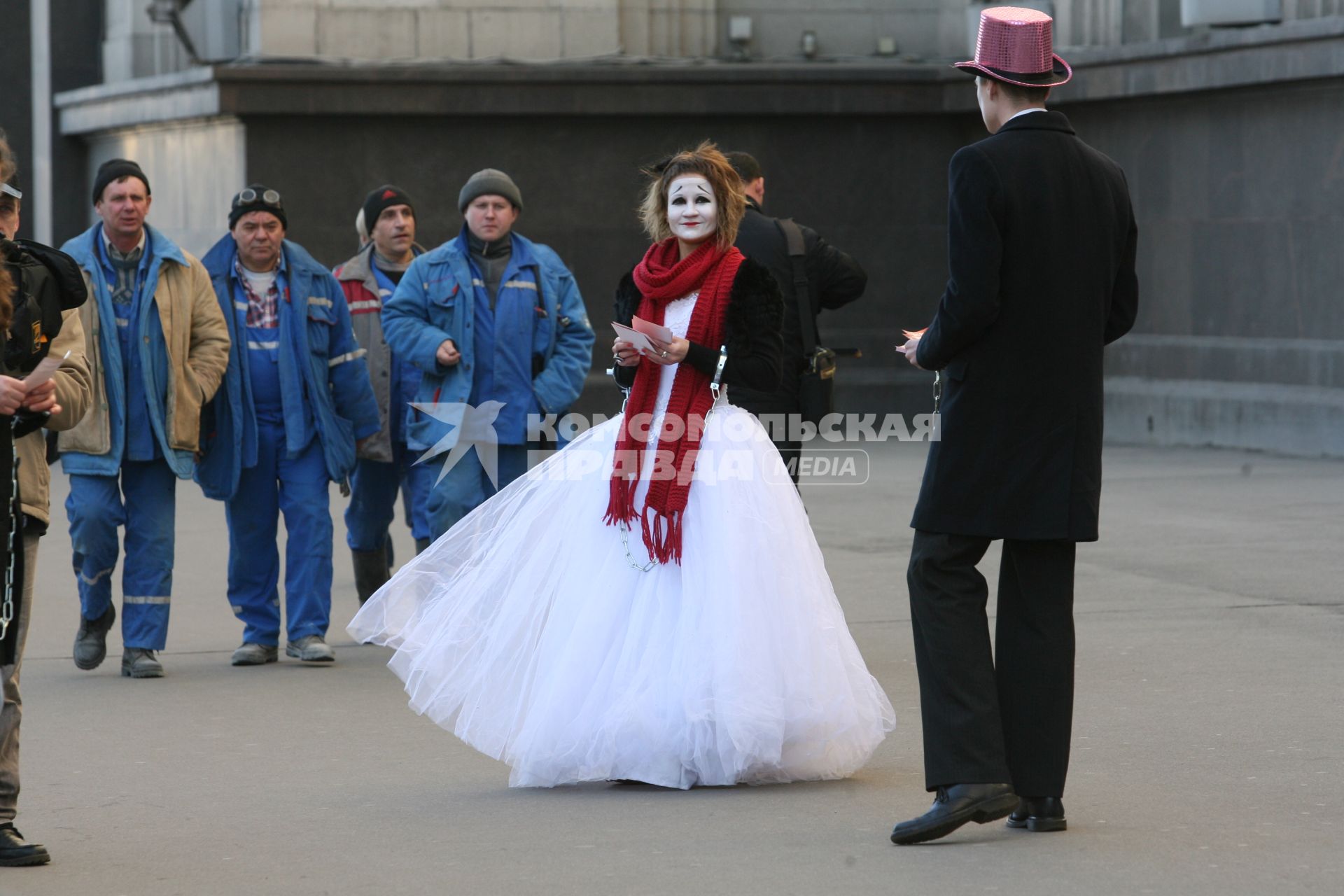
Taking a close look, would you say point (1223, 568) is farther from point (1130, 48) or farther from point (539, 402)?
point (1130, 48)

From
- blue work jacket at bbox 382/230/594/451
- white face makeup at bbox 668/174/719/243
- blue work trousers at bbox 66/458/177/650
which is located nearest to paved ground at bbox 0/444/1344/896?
blue work trousers at bbox 66/458/177/650

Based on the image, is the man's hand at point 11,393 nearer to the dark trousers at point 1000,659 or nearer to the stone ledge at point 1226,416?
the dark trousers at point 1000,659

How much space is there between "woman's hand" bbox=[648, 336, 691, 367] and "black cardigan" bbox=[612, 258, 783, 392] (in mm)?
47

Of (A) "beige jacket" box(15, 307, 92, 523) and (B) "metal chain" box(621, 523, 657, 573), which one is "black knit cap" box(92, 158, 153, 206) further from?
(B) "metal chain" box(621, 523, 657, 573)

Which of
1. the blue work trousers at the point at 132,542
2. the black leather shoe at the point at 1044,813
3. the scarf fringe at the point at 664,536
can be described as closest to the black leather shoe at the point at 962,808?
the black leather shoe at the point at 1044,813

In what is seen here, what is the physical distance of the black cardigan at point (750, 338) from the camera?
6.30 metres

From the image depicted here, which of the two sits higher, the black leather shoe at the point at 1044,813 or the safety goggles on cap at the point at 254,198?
the safety goggles on cap at the point at 254,198

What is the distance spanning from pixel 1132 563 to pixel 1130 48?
7.51 m

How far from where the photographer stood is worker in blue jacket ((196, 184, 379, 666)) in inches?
334

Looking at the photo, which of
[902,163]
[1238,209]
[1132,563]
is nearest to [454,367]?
[1132,563]

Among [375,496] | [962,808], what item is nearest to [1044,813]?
[962,808]

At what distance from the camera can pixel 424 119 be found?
18.1 meters

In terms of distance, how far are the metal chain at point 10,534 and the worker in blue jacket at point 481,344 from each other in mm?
3708

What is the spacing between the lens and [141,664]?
8164mm
